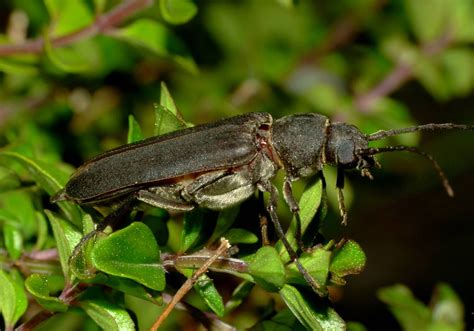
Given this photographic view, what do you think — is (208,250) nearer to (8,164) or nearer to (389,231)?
(8,164)

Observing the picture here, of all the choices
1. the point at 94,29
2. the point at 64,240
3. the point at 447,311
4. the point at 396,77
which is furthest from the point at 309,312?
the point at 396,77

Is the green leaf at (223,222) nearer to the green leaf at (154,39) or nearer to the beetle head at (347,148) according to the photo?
the beetle head at (347,148)

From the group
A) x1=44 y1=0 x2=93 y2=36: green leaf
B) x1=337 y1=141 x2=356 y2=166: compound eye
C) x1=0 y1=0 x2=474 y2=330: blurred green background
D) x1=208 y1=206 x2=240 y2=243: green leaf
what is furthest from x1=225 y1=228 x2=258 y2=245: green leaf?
x1=44 y1=0 x2=93 y2=36: green leaf

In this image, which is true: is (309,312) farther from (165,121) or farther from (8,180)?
(8,180)

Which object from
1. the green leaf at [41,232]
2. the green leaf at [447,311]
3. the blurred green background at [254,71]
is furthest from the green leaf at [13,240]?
the green leaf at [447,311]

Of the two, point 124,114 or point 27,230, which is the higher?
point 124,114

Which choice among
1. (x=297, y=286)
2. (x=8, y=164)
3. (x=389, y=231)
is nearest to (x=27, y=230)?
(x=8, y=164)
